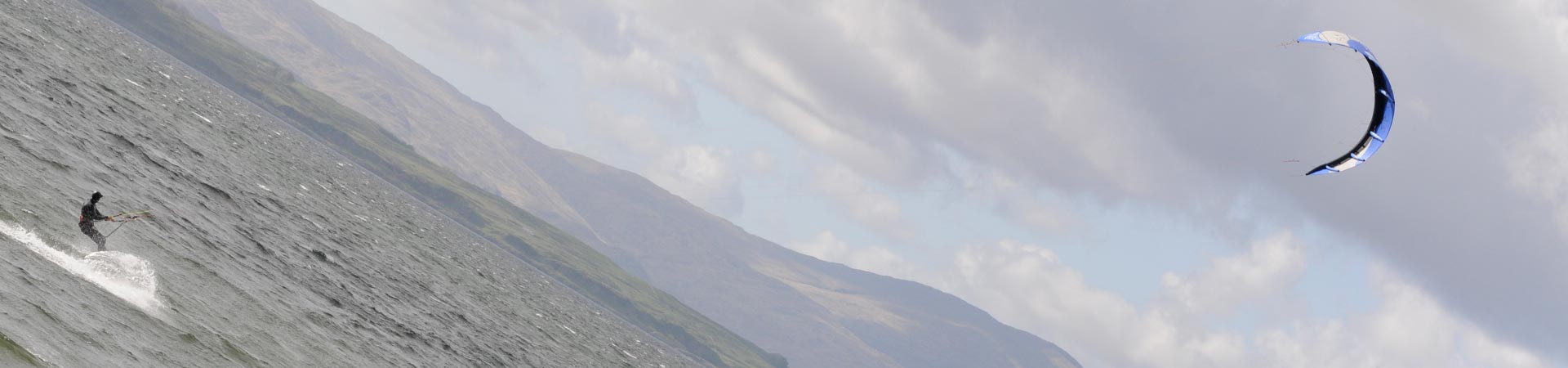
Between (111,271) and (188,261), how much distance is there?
760cm

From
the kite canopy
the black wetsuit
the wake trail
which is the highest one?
the kite canopy

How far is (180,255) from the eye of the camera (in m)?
45.2

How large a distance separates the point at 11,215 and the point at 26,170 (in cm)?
995

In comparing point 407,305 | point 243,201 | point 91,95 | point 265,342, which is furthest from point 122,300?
point 91,95

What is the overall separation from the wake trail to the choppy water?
0.29 ft

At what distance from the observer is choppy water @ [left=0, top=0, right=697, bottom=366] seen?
31906 mm

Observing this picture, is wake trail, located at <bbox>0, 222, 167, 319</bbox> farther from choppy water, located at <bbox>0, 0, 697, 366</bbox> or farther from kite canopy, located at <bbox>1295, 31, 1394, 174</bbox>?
kite canopy, located at <bbox>1295, 31, 1394, 174</bbox>

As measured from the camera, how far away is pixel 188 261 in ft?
147

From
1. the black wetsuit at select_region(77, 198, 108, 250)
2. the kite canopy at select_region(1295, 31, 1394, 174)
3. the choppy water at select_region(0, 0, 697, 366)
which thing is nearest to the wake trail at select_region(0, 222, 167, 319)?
the choppy water at select_region(0, 0, 697, 366)

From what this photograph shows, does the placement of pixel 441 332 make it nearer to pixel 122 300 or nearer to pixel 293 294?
pixel 293 294

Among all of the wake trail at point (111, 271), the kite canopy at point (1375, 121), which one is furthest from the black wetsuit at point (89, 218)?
the kite canopy at point (1375, 121)

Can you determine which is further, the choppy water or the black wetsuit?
the black wetsuit

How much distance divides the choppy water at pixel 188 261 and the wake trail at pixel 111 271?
88mm

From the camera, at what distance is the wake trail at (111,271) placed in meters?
34.7
